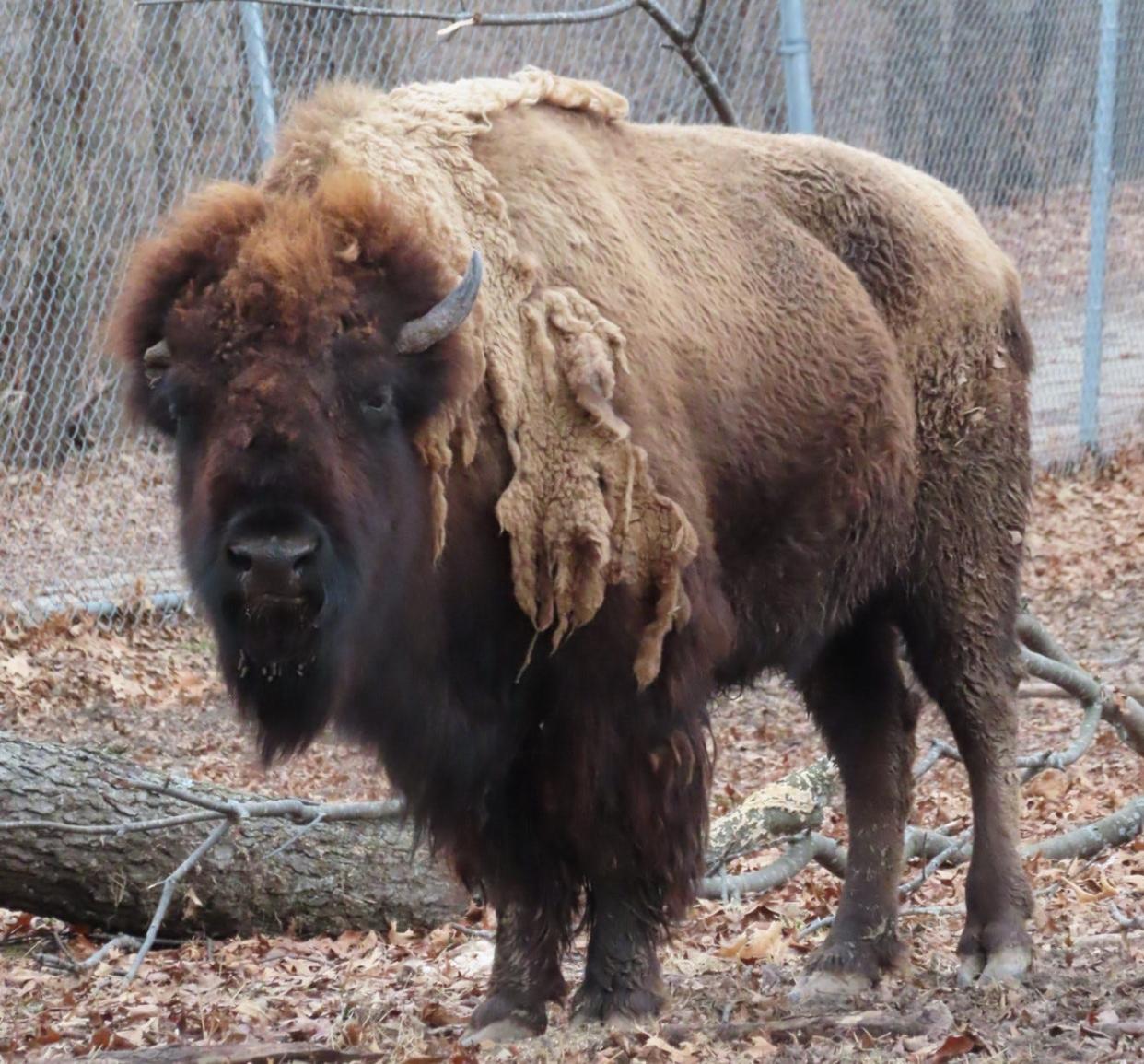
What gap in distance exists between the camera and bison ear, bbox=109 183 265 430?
394 cm

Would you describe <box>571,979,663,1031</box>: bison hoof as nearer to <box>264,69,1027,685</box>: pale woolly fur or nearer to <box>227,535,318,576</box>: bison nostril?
<box>264,69,1027,685</box>: pale woolly fur

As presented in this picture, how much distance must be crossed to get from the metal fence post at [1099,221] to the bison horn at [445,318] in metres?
9.48

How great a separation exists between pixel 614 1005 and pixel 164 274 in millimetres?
2133

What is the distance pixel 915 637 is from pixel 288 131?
250 centimetres

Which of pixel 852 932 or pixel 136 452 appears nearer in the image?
pixel 852 932

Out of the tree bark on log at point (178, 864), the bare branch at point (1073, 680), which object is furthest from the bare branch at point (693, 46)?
the tree bark on log at point (178, 864)

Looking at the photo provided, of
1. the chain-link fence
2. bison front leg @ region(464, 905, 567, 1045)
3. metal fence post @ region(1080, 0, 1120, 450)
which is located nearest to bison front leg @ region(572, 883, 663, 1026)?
bison front leg @ region(464, 905, 567, 1045)

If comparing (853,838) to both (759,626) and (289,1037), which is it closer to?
(759,626)

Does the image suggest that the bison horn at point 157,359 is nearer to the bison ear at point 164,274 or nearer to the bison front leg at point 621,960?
the bison ear at point 164,274

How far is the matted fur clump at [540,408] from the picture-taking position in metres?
4.11

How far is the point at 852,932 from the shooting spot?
16.6ft

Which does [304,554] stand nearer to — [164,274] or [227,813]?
[164,274]

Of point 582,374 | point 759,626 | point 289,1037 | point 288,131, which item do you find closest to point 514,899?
point 289,1037

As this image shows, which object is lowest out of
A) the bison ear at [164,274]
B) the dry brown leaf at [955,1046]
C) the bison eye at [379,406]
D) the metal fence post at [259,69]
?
the dry brown leaf at [955,1046]
